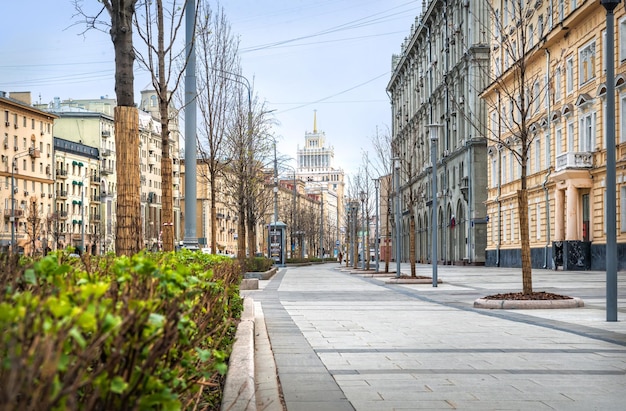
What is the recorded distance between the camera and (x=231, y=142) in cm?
3912

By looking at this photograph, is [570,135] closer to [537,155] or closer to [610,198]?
[537,155]

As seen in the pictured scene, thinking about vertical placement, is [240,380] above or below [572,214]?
below

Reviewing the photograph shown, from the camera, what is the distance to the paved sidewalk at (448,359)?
736 cm

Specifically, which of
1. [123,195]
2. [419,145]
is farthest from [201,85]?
[419,145]

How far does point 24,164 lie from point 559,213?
216ft

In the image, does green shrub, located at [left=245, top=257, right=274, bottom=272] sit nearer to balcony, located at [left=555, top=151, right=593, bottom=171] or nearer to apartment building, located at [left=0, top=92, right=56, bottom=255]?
balcony, located at [left=555, top=151, right=593, bottom=171]

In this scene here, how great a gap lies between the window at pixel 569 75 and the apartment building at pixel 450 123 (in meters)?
5.74

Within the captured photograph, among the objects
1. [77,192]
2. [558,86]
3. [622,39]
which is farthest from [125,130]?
[77,192]

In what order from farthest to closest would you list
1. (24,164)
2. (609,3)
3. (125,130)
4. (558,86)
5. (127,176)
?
(24,164) → (558,86) → (609,3) → (127,176) → (125,130)

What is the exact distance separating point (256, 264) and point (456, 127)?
35.7m

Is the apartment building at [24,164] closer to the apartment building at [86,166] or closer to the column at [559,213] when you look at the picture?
the apartment building at [86,166]

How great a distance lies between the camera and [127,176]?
37.6 ft

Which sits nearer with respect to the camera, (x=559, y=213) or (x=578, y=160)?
(x=578, y=160)

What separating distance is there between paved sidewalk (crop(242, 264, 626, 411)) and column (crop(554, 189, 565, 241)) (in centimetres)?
3023
